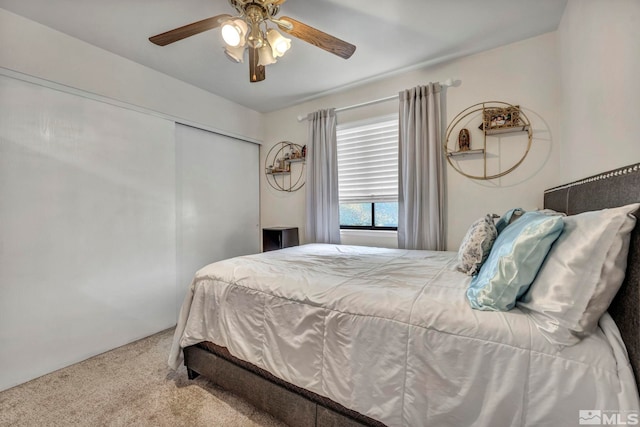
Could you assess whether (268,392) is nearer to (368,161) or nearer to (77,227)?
(77,227)

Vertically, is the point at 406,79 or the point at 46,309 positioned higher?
the point at 406,79

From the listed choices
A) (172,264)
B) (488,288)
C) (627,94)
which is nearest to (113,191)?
(172,264)

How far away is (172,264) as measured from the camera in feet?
8.90

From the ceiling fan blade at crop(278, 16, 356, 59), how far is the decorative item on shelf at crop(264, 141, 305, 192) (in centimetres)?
176

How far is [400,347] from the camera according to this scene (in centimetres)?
100

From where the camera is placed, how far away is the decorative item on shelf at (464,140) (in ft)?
7.57

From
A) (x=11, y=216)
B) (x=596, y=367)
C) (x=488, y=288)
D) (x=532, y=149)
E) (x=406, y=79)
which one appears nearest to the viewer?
(x=596, y=367)

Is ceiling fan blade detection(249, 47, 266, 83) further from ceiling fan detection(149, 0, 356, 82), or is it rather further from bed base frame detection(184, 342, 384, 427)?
bed base frame detection(184, 342, 384, 427)

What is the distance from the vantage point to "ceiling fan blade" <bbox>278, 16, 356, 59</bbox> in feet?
4.95

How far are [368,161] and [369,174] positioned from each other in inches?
5.8

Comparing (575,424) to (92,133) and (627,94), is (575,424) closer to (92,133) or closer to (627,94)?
(627,94)

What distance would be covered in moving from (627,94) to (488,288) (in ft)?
3.31

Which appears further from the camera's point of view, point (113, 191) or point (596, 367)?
point (113, 191)

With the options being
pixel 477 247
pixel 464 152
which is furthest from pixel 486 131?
pixel 477 247
